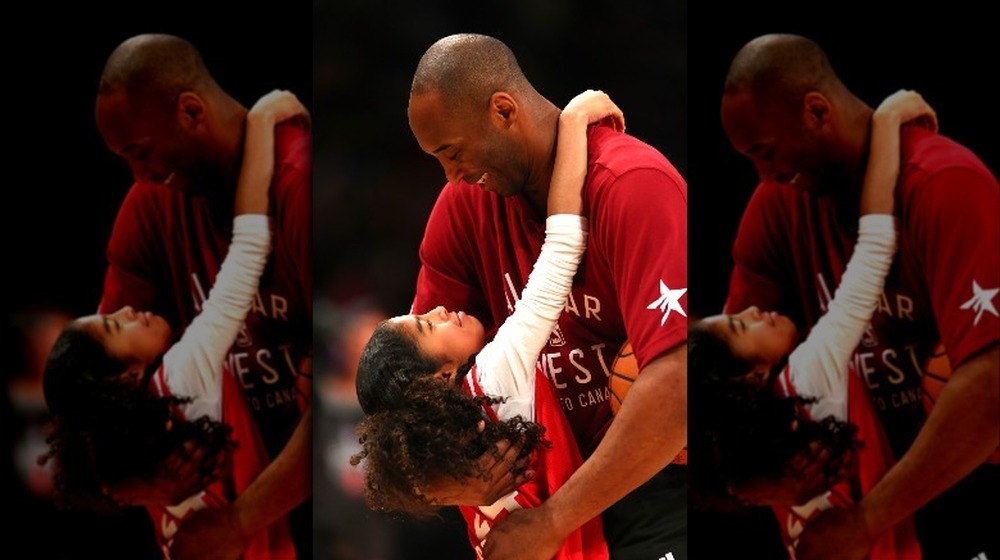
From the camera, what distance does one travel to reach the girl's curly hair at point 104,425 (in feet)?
12.1

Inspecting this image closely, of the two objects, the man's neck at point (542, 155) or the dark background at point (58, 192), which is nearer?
the man's neck at point (542, 155)

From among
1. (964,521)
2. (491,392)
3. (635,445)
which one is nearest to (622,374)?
(635,445)

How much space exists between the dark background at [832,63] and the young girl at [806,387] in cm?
7

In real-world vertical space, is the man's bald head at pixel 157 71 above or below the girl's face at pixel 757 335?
above

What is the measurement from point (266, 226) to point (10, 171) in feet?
2.83

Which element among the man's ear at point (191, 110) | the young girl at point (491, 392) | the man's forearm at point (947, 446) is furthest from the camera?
the man's ear at point (191, 110)

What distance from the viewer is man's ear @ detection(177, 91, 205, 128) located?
12.0 ft

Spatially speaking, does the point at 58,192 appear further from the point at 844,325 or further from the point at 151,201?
the point at 844,325

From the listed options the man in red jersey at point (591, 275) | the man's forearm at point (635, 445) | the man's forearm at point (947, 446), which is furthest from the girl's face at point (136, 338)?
the man's forearm at point (947, 446)

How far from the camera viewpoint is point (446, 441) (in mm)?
3375

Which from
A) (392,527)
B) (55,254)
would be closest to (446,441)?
(392,527)

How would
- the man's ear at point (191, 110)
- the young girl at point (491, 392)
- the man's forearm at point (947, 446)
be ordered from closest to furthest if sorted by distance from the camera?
the man's forearm at point (947, 446)
the young girl at point (491, 392)
the man's ear at point (191, 110)

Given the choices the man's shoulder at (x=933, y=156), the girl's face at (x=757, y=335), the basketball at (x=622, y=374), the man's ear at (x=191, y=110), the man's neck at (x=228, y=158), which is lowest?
the basketball at (x=622, y=374)

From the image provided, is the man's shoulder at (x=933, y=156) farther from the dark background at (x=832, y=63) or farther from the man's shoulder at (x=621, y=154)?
the man's shoulder at (x=621, y=154)
